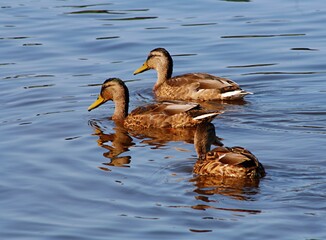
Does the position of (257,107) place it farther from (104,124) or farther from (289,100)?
(104,124)

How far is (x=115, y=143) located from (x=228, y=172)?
264 cm

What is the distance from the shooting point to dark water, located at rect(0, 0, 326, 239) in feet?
33.9

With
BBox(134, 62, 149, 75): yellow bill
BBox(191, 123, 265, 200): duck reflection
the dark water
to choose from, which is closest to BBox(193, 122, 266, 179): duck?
→ BBox(191, 123, 265, 200): duck reflection

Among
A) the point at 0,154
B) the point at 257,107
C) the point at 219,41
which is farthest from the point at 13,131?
the point at 219,41

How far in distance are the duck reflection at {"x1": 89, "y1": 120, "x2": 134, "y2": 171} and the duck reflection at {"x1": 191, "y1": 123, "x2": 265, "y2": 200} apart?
113 cm

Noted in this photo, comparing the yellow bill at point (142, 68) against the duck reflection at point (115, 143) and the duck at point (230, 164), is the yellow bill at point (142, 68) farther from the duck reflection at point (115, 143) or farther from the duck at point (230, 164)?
the duck at point (230, 164)

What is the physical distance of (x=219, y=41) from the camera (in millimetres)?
20000

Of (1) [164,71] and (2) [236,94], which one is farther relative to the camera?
(1) [164,71]

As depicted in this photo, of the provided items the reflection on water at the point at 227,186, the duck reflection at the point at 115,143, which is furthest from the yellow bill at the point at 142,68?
the reflection on water at the point at 227,186

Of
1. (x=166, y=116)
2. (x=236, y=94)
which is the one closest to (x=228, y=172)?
(x=166, y=116)

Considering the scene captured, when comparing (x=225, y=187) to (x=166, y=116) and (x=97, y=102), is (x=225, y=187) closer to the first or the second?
(x=166, y=116)

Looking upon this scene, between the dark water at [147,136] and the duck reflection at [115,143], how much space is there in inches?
0.9

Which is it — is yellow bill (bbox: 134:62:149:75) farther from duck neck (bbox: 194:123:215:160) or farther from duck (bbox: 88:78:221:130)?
duck neck (bbox: 194:123:215:160)

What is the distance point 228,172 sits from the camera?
1181 centimetres
